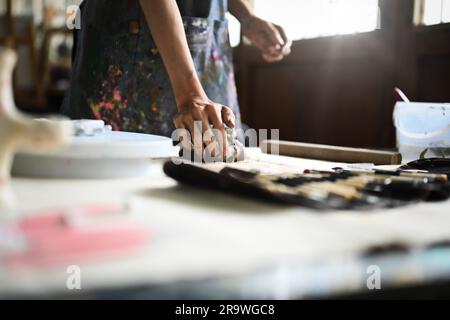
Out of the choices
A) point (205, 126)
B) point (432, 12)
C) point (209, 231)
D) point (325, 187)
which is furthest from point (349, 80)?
point (209, 231)

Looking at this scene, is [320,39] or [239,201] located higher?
[320,39]

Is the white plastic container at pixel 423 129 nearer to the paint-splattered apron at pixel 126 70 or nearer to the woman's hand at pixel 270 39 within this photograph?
the woman's hand at pixel 270 39

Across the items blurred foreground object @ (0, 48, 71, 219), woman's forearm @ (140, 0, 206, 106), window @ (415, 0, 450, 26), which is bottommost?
blurred foreground object @ (0, 48, 71, 219)

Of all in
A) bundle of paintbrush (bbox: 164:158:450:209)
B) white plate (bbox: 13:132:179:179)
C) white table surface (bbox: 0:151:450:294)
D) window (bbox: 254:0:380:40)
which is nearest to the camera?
white table surface (bbox: 0:151:450:294)

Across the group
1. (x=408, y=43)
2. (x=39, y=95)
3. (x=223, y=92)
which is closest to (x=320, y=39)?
(x=408, y=43)

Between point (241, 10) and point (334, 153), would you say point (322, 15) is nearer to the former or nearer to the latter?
point (241, 10)

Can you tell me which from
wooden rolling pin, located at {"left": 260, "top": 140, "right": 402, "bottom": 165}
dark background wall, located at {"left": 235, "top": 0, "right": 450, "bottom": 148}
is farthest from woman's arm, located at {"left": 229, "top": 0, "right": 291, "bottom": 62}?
dark background wall, located at {"left": 235, "top": 0, "right": 450, "bottom": 148}

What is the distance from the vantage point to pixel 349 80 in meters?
2.82

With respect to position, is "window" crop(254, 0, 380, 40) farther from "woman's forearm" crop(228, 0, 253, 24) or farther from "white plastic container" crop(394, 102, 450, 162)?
"white plastic container" crop(394, 102, 450, 162)

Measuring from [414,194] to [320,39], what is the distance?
2.45 m

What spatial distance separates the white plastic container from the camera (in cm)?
116

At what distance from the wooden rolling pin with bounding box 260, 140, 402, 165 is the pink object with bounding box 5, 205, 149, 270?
78 cm
